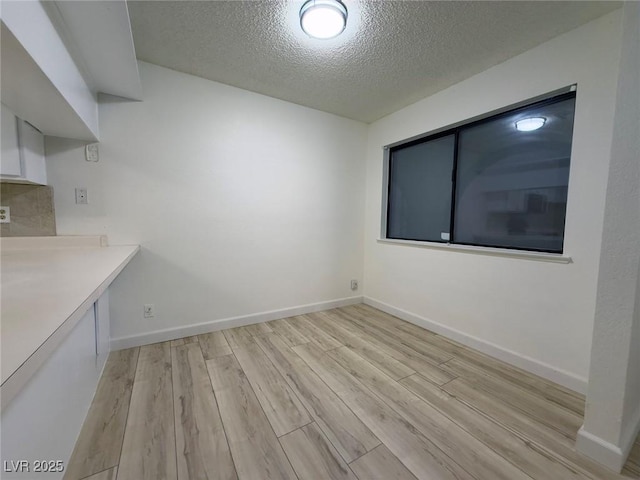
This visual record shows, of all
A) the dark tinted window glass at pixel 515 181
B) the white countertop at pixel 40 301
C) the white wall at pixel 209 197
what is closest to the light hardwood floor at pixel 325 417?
the white wall at pixel 209 197

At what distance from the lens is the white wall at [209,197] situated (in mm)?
2107

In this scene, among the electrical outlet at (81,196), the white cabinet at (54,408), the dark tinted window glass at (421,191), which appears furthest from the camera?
the dark tinted window glass at (421,191)

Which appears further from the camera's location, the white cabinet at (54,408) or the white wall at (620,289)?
the white wall at (620,289)

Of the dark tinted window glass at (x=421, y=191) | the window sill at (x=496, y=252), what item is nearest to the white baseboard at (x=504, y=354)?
the window sill at (x=496, y=252)

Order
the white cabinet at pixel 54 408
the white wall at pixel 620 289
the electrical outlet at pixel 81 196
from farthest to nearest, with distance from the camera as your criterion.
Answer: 1. the electrical outlet at pixel 81 196
2. the white wall at pixel 620 289
3. the white cabinet at pixel 54 408

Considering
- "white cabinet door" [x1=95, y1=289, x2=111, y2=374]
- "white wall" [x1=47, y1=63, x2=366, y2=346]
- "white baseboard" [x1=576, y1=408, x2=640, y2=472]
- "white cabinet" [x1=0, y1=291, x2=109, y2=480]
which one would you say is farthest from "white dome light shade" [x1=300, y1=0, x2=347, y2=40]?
"white baseboard" [x1=576, y1=408, x2=640, y2=472]

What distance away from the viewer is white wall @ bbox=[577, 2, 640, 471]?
1129mm

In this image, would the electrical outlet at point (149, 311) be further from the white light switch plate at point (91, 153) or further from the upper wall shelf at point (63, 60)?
the upper wall shelf at point (63, 60)

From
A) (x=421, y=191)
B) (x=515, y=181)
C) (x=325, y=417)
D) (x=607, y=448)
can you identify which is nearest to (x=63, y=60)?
(x=325, y=417)

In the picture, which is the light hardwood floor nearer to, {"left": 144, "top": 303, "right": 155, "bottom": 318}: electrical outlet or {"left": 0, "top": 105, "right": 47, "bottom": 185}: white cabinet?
{"left": 144, "top": 303, "right": 155, "bottom": 318}: electrical outlet

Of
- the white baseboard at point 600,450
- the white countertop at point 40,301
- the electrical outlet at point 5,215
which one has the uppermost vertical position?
the electrical outlet at point 5,215

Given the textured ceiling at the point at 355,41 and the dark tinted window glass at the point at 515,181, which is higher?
the textured ceiling at the point at 355,41

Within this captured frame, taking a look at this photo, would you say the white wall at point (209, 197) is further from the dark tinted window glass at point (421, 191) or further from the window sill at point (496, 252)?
the window sill at point (496, 252)

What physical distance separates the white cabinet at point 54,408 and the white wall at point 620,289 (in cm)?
222
